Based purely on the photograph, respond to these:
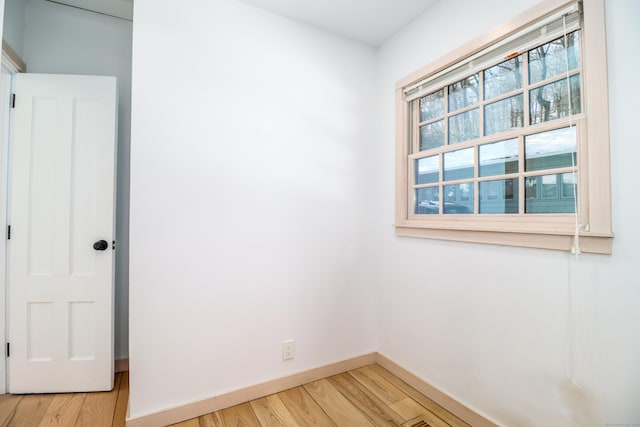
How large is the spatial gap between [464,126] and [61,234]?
2.70 metres

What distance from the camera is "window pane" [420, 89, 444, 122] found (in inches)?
76.0

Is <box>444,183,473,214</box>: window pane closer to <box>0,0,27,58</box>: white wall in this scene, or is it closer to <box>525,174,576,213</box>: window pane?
<box>525,174,576,213</box>: window pane

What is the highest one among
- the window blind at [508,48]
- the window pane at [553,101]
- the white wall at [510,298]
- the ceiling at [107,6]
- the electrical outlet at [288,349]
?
the ceiling at [107,6]

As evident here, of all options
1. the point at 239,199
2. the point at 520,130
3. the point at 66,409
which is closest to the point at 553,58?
the point at 520,130

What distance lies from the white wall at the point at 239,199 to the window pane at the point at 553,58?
1126mm

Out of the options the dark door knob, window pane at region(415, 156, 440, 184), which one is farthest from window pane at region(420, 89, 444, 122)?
the dark door knob

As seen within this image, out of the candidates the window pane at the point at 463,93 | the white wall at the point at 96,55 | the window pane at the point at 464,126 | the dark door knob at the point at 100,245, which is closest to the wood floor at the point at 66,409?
the white wall at the point at 96,55

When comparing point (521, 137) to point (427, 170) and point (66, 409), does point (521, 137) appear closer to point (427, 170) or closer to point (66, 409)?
point (427, 170)

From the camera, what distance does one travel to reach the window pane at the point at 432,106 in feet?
6.33

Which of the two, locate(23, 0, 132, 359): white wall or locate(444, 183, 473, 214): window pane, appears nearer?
locate(444, 183, 473, 214): window pane

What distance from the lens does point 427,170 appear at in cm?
202

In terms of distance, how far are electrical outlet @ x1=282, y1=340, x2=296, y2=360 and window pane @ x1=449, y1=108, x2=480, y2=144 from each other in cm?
175

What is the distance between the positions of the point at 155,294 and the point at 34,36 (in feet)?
6.53

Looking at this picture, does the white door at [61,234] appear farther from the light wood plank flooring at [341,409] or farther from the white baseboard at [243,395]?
the light wood plank flooring at [341,409]
